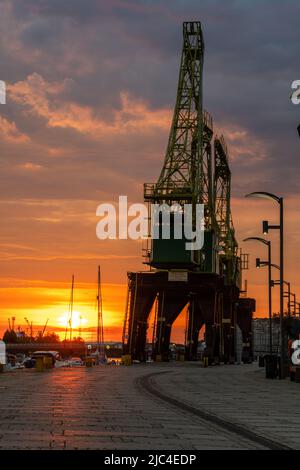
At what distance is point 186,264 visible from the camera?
9306 cm

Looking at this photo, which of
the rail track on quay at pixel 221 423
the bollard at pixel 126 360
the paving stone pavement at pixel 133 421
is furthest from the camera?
the bollard at pixel 126 360

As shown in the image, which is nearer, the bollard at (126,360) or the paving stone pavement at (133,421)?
the paving stone pavement at (133,421)

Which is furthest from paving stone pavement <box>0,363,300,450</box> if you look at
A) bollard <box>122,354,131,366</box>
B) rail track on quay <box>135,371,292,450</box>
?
bollard <box>122,354,131,366</box>

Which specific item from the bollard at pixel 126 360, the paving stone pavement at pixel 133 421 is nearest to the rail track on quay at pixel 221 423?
the paving stone pavement at pixel 133 421

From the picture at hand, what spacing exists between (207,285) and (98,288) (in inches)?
2021

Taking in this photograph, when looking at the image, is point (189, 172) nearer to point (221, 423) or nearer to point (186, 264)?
point (186, 264)

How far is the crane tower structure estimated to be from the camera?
93812 mm

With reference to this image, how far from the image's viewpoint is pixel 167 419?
21.1 metres

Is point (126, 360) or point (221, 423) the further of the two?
point (126, 360)

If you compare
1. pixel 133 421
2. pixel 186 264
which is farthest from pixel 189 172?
pixel 133 421

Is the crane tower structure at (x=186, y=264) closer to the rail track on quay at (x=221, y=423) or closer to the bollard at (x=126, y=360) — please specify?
the bollard at (x=126, y=360)

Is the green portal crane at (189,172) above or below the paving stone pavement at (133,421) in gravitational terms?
above

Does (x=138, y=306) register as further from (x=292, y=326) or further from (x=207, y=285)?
(x=292, y=326)

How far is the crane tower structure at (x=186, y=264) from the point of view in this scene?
9381 cm
